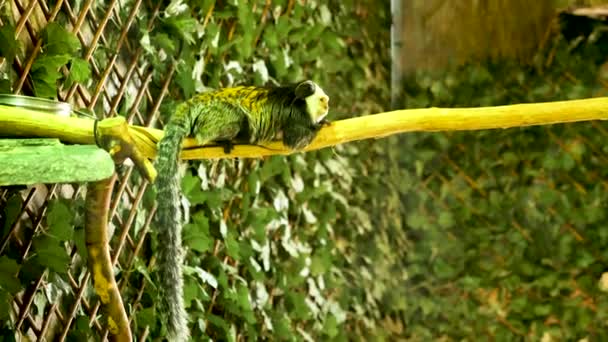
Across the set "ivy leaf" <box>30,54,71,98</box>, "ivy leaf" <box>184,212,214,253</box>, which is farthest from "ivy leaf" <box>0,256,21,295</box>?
"ivy leaf" <box>184,212,214,253</box>

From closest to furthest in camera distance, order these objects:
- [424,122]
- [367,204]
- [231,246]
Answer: [424,122] → [231,246] → [367,204]

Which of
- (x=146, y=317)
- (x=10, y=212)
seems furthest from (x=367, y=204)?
(x=10, y=212)

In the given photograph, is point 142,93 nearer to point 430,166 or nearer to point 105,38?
point 105,38

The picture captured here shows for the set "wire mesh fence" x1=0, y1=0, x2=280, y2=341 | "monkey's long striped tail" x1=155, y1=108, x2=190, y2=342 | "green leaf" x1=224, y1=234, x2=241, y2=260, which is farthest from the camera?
"green leaf" x1=224, y1=234, x2=241, y2=260

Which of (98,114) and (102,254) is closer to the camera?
(102,254)

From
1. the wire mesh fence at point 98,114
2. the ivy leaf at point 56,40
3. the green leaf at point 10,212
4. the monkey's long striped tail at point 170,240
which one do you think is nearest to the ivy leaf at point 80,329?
the wire mesh fence at point 98,114

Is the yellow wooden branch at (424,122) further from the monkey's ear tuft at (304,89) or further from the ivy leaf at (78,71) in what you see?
the ivy leaf at (78,71)

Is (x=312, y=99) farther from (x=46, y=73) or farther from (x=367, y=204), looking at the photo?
(x=367, y=204)

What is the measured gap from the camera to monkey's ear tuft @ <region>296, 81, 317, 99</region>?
1.06 m

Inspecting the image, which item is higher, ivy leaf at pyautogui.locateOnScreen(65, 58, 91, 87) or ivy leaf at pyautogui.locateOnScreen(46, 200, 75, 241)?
ivy leaf at pyautogui.locateOnScreen(65, 58, 91, 87)

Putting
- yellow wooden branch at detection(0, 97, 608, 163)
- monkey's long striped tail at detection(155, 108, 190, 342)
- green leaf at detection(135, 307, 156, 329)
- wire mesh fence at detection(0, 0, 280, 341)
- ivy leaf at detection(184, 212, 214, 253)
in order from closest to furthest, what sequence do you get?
monkey's long striped tail at detection(155, 108, 190, 342) < yellow wooden branch at detection(0, 97, 608, 163) < wire mesh fence at detection(0, 0, 280, 341) < green leaf at detection(135, 307, 156, 329) < ivy leaf at detection(184, 212, 214, 253)

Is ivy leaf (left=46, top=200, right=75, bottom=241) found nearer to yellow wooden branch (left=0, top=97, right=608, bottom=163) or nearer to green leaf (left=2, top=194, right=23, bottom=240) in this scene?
green leaf (left=2, top=194, right=23, bottom=240)

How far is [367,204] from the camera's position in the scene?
7.50 feet

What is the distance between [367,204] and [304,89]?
4.13 feet
